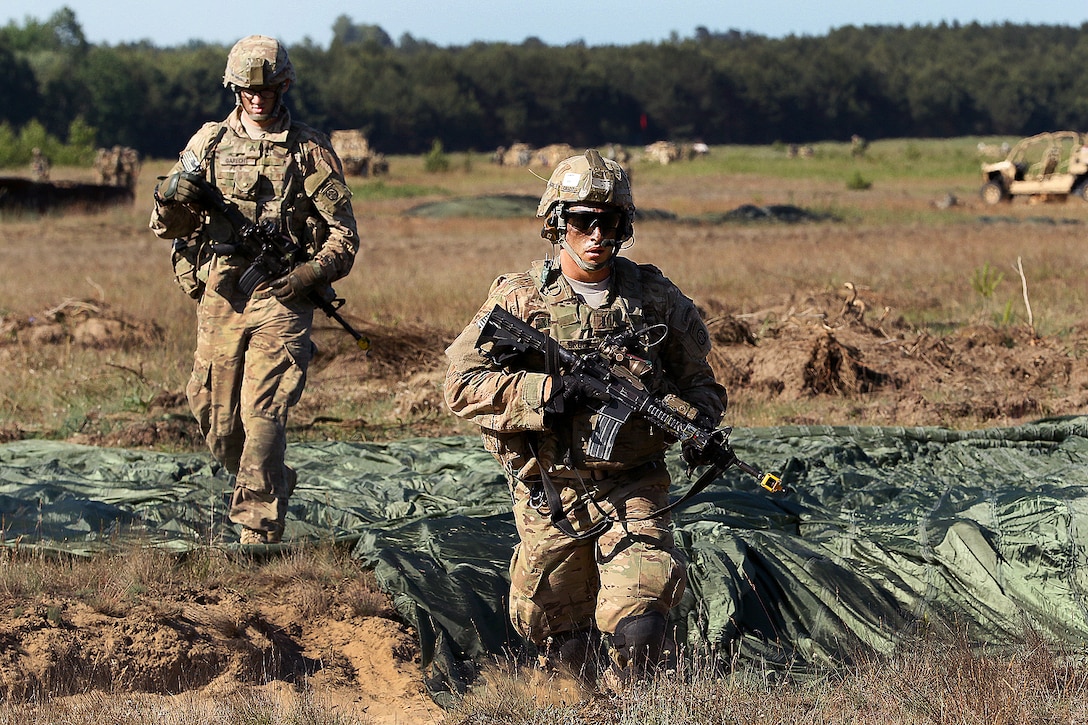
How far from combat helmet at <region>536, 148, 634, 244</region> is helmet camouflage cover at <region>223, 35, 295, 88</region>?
6.93 ft

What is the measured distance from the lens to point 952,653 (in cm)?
419

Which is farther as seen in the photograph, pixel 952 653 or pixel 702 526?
pixel 702 526

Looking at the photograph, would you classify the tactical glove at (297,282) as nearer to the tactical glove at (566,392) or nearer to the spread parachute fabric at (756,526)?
the spread parachute fabric at (756,526)

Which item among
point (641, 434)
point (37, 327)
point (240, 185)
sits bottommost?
point (37, 327)

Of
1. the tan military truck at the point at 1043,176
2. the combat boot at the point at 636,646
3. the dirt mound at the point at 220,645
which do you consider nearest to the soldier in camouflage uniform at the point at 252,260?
the dirt mound at the point at 220,645

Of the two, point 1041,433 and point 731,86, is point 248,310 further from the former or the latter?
point 731,86

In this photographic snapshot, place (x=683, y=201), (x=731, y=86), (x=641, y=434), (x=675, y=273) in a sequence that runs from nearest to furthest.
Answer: (x=641, y=434) → (x=675, y=273) → (x=683, y=201) → (x=731, y=86)

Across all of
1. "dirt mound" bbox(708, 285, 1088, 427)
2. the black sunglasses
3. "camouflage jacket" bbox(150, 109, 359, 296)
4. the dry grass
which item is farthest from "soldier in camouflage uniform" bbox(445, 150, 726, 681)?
"dirt mound" bbox(708, 285, 1088, 427)

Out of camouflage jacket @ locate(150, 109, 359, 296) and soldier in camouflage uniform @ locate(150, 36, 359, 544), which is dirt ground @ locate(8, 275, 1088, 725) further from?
camouflage jacket @ locate(150, 109, 359, 296)

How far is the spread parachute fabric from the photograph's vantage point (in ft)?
16.0

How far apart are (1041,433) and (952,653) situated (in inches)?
139

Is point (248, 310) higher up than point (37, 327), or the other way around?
point (248, 310)

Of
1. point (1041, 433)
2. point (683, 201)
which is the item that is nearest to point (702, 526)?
point (1041, 433)

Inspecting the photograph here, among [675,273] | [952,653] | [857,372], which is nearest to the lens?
[952,653]
